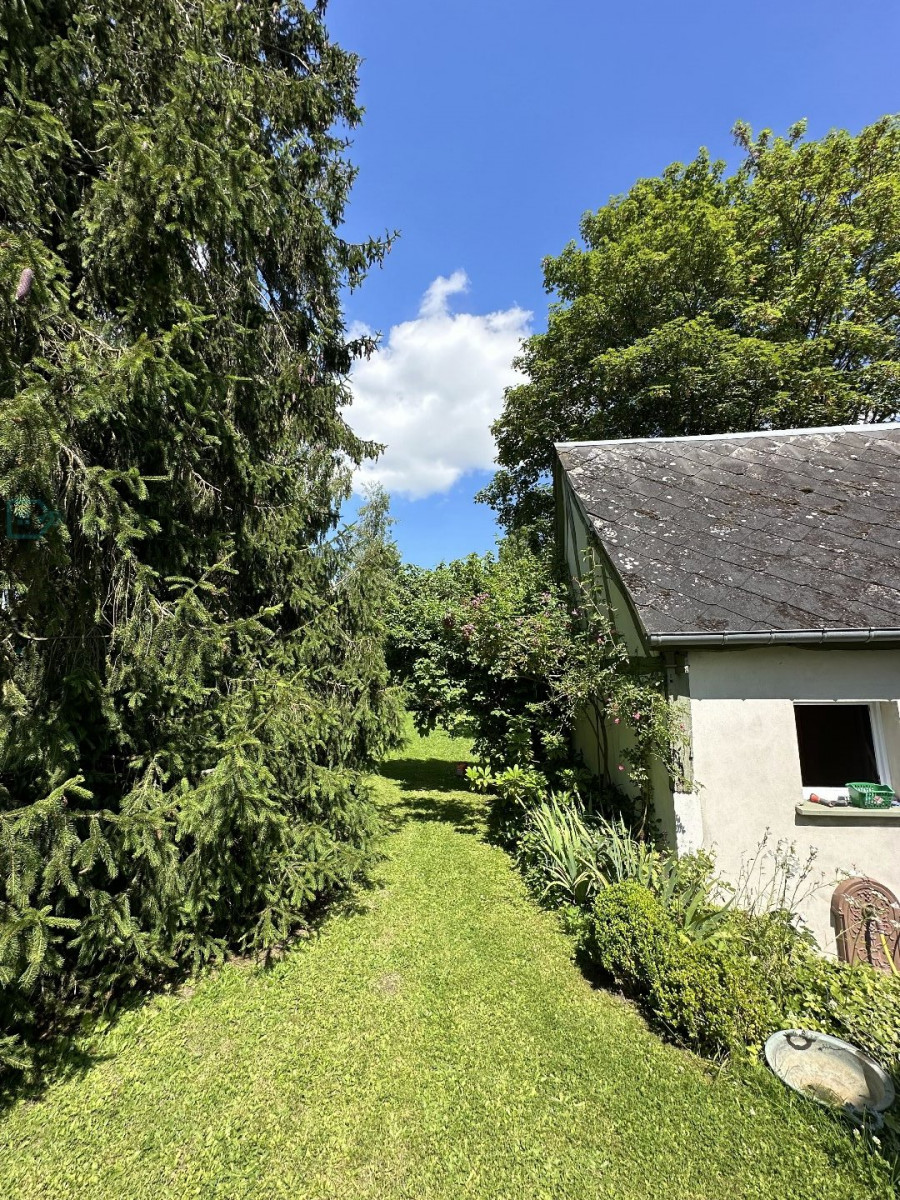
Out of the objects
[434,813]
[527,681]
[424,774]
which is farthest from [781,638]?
[424,774]

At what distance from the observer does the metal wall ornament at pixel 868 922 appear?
14.1ft

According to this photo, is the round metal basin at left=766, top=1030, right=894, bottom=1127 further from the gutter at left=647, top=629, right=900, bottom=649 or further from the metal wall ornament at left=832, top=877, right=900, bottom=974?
the gutter at left=647, top=629, right=900, bottom=649

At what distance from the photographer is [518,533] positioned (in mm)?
19188

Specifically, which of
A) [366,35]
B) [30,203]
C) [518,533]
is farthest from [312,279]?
[518,533]

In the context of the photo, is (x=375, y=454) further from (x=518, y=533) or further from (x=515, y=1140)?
(x=518, y=533)

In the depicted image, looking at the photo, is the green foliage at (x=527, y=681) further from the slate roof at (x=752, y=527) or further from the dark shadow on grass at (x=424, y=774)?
the dark shadow on grass at (x=424, y=774)

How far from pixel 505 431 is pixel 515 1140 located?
63.9 ft

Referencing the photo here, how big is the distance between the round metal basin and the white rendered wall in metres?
1.31

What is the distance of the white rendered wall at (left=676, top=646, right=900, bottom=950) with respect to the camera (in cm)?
450

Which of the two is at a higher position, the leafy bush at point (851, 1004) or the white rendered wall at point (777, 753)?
the white rendered wall at point (777, 753)

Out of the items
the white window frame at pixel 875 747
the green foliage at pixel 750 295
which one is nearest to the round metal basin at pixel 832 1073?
the white window frame at pixel 875 747

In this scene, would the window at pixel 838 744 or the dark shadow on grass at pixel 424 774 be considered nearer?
the window at pixel 838 744

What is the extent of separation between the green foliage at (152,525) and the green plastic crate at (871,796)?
476 centimetres

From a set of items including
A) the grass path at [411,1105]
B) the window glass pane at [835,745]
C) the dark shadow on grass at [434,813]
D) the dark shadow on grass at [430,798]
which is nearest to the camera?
the grass path at [411,1105]
